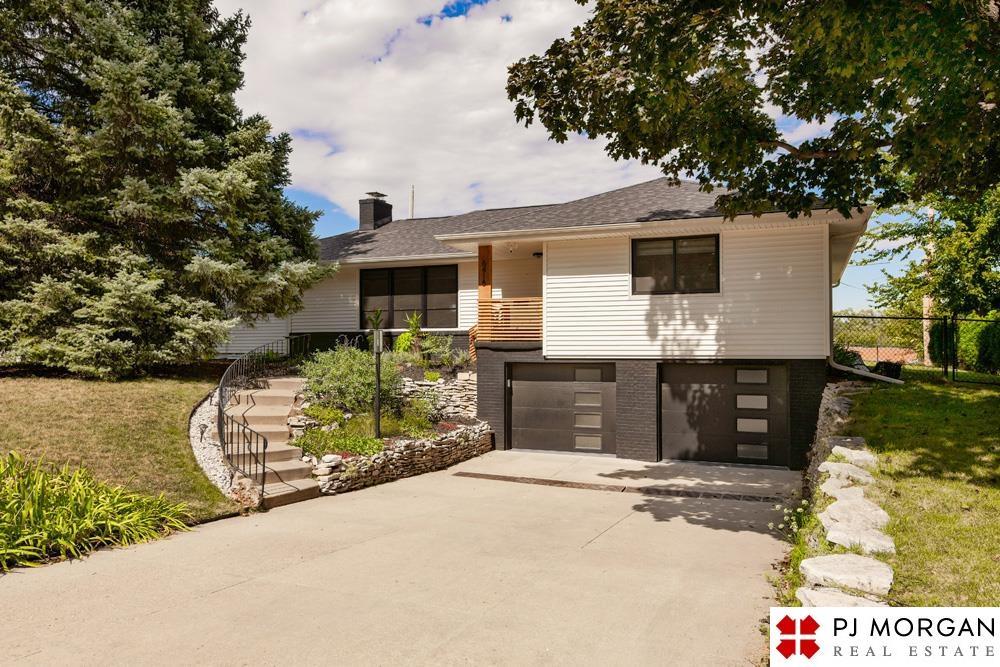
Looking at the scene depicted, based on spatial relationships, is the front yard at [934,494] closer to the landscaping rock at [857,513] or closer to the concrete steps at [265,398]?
the landscaping rock at [857,513]

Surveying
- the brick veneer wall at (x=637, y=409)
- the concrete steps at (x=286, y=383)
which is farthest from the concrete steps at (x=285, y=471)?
the brick veneer wall at (x=637, y=409)

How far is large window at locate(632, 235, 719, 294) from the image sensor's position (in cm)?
1325

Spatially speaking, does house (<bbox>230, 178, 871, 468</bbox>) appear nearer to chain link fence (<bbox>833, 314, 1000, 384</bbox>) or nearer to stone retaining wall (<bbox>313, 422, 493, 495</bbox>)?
stone retaining wall (<bbox>313, 422, 493, 495</bbox>)

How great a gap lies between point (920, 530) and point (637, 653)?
2906 millimetres

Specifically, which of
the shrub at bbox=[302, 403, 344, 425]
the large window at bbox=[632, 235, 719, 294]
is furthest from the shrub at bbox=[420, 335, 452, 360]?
the large window at bbox=[632, 235, 719, 294]

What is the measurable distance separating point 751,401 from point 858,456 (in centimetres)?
575

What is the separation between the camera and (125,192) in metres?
13.0

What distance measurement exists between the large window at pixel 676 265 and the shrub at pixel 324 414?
274 inches

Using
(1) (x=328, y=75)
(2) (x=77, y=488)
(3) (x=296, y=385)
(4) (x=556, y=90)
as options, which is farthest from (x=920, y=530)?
(1) (x=328, y=75)

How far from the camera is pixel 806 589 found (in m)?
4.33

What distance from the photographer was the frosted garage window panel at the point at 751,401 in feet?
43.0

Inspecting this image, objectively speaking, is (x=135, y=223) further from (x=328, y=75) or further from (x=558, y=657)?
(x=558, y=657)

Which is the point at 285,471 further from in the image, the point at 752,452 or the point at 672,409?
the point at 752,452

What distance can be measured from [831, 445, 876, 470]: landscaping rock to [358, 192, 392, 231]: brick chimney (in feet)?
58.3
